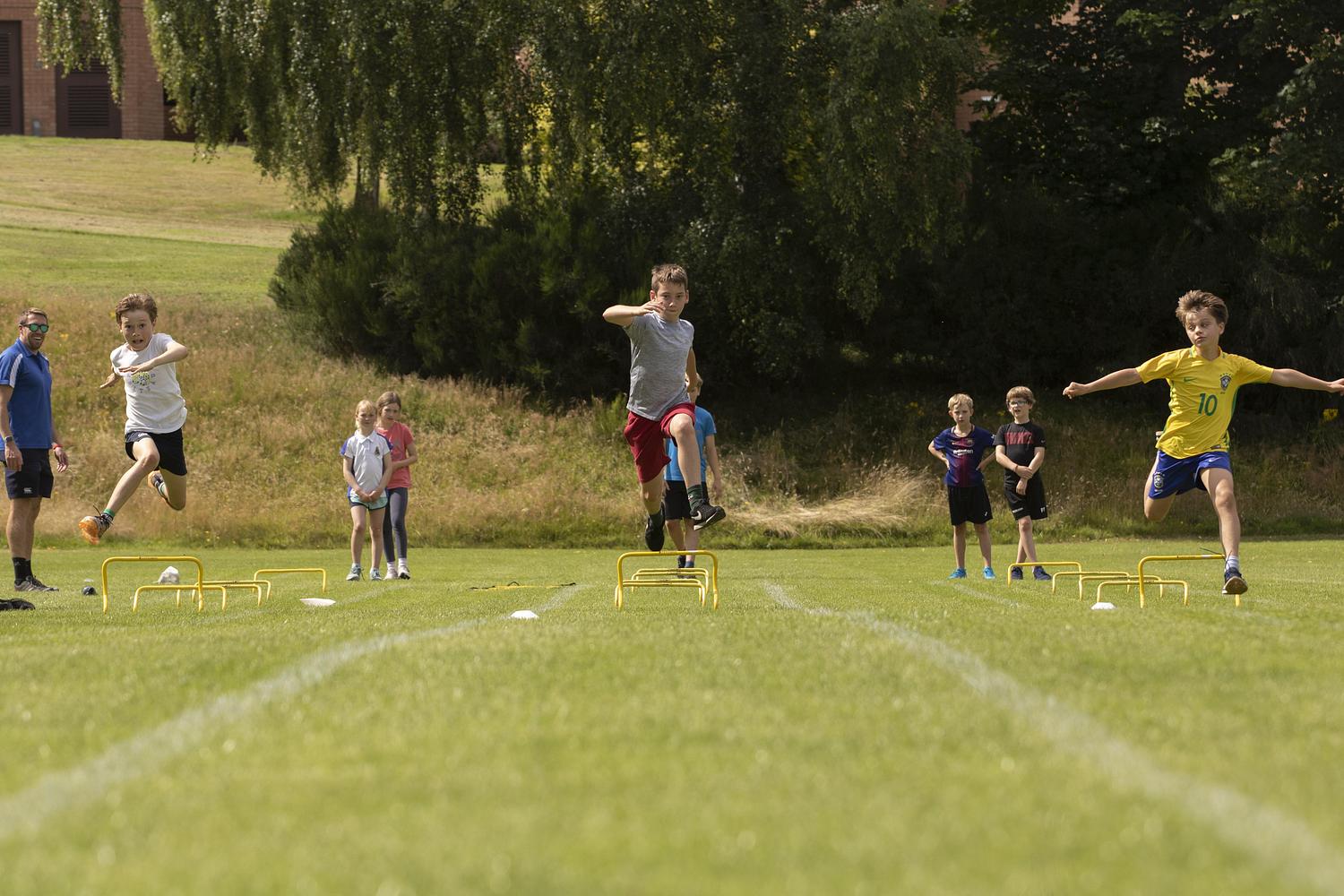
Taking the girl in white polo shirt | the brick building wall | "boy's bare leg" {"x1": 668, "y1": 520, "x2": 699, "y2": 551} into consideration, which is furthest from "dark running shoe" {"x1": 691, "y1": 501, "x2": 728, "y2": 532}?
the brick building wall

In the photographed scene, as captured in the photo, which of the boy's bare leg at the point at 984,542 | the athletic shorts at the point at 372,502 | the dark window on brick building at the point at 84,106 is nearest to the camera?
the athletic shorts at the point at 372,502

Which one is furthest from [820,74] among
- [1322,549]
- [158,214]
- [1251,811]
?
[158,214]

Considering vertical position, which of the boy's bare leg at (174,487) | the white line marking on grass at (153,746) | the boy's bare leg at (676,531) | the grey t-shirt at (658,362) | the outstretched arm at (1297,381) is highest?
the grey t-shirt at (658,362)

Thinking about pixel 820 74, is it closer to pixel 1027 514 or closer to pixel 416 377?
pixel 416 377

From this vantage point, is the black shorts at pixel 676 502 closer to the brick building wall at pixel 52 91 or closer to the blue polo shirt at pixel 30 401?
the blue polo shirt at pixel 30 401

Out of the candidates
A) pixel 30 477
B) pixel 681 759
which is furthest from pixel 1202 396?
pixel 30 477

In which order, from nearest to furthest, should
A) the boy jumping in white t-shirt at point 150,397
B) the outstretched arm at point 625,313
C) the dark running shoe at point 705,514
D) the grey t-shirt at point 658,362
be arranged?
the dark running shoe at point 705,514 → the outstretched arm at point 625,313 → the grey t-shirt at point 658,362 → the boy jumping in white t-shirt at point 150,397

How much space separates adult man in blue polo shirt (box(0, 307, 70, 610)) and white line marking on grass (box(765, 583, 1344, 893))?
9730mm

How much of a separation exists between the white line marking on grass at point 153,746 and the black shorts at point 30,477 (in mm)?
7266

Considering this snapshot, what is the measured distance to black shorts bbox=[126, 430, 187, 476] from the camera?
11.7 m

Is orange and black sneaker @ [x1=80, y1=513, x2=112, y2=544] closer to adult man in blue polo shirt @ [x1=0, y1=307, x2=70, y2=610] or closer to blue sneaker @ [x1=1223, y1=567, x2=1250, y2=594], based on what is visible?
adult man in blue polo shirt @ [x1=0, y1=307, x2=70, y2=610]

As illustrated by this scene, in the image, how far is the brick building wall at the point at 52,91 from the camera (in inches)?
2579

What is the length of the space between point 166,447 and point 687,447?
4543 mm

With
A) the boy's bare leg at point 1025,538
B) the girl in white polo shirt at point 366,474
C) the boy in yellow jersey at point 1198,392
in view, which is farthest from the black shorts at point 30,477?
the boy's bare leg at point 1025,538
